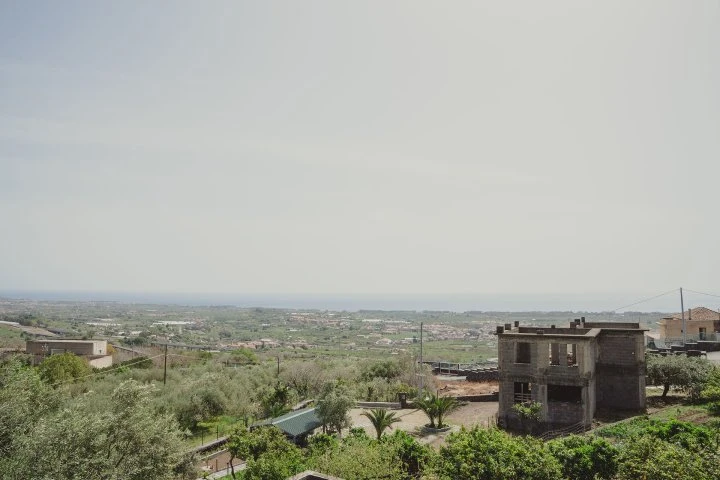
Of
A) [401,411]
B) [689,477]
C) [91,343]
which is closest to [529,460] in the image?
[689,477]

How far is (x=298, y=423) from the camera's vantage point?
27312 millimetres

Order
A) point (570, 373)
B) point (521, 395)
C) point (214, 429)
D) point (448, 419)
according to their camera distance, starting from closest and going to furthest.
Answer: point (570, 373)
point (521, 395)
point (448, 419)
point (214, 429)

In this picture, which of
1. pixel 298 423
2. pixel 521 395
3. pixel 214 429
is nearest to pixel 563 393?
pixel 521 395

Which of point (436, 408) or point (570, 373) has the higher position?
point (570, 373)

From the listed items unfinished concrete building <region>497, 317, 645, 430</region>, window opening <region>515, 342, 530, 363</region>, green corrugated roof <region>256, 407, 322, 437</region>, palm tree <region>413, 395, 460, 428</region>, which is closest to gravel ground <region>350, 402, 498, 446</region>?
palm tree <region>413, 395, 460, 428</region>

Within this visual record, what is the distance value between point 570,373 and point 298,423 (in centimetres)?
1539

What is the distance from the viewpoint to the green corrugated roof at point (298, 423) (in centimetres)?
2616

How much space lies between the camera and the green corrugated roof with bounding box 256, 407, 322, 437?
26.2 meters

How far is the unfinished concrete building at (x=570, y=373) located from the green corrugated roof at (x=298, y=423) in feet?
36.1

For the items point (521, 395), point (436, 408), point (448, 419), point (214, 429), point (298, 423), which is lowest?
point (214, 429)

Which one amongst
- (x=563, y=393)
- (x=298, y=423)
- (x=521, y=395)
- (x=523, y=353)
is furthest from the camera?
(x=523, y=353)

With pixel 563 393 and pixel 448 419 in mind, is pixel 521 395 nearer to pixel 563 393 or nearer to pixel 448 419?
pixel 563 393

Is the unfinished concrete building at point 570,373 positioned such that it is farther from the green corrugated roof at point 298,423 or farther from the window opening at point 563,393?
the green corrugated roof at point 298,423

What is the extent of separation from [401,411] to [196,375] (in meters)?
21.1
